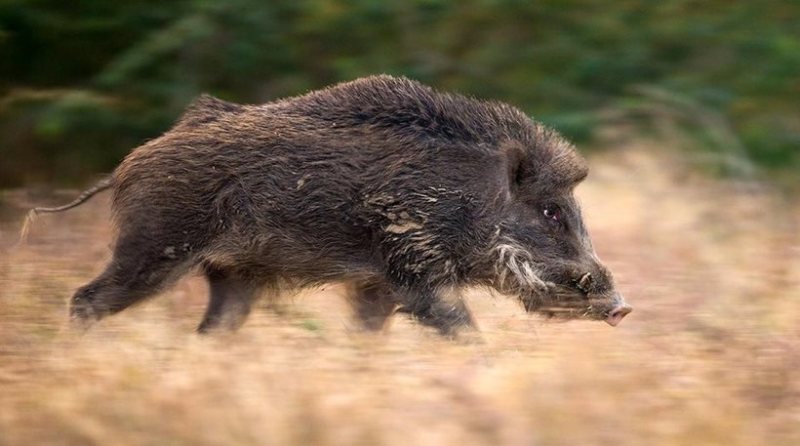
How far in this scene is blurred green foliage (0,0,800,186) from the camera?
877cm

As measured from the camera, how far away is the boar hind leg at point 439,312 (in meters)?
5.78

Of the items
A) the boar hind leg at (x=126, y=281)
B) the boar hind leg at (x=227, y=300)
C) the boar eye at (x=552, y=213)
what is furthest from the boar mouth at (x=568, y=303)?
the boar hind leg at (x=126, y=281)

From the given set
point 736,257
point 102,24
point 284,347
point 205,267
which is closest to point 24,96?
point 102,24

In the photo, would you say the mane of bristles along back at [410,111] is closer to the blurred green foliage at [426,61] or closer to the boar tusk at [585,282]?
the boar tusk at [585,282]

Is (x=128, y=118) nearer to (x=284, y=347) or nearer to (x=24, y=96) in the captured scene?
(x=24, y=96)

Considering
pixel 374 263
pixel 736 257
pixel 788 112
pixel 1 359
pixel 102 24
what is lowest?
pixel 1 359

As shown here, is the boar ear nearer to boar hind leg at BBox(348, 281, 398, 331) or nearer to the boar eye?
the boar eye

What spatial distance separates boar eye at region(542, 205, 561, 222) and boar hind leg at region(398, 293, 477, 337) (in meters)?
0.65

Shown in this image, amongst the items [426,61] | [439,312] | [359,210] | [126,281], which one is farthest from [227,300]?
[426,61]

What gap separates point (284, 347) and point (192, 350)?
526 millimetres

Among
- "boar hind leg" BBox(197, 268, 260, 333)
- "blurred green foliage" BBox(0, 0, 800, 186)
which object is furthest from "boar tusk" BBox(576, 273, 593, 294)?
"blurred green foliage" BBox(0, 0, 800, 186)

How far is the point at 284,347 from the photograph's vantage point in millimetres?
5594

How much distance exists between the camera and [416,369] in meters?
5.14

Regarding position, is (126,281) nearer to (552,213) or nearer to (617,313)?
(552,213)
